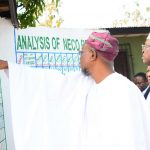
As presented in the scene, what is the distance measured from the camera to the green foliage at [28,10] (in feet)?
23.6

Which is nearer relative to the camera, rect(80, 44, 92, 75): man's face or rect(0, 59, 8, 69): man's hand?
rect(80, 44, 92, 75): man's face

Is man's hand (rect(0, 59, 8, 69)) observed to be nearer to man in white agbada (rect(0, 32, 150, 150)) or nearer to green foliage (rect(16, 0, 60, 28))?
man in white agbada (rect(0, 32, 150, 150))

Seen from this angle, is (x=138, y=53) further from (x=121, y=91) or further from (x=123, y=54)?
(x=121, y=91)

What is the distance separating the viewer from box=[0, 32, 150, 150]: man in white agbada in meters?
3.30

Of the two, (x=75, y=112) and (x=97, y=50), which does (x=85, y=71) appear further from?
(x=75, y=112)

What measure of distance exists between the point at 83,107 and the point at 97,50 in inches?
17.6

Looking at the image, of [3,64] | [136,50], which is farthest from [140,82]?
[3,64]

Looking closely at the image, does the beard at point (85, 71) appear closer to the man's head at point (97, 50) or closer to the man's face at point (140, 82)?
the man's head at point (97, 50)

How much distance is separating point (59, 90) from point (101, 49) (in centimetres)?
54

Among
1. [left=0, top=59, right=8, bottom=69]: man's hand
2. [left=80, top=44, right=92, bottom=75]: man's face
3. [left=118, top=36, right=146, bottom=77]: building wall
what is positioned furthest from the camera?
[left=118, top=36, right=146, bottom=77]: building wall

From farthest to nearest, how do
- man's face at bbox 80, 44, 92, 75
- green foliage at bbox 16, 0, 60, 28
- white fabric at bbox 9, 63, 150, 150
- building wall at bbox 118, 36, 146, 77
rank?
building wall at bbox 118, 36, 146, 77
green foliage at bbox 16, 0, 60, 28
man's face at bbox 80, 44, 92, 75
white fabric at bbox 9, 63, 150, 150

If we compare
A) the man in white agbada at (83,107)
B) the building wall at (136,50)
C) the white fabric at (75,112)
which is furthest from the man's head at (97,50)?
the building wall at (136,50)

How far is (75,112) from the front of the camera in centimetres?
364

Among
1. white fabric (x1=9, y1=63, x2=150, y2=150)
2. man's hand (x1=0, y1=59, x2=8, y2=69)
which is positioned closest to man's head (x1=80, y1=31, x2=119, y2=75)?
white fabric (x1=9, y1=63, x2=150, y2=150)
